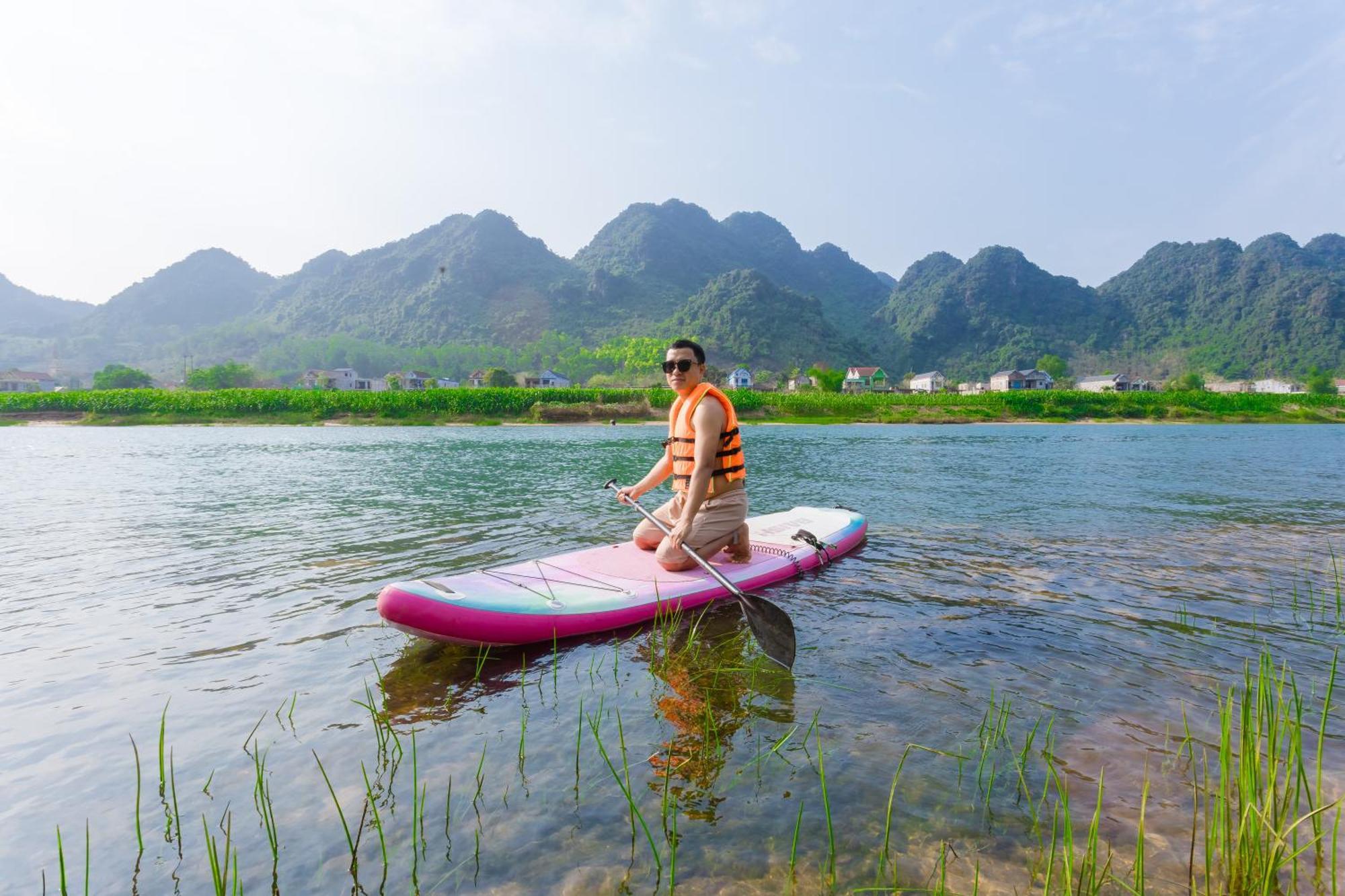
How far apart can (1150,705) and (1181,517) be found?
956cm

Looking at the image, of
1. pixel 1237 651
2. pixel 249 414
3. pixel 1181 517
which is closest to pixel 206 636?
pixel 1237 651

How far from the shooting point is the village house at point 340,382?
341 feet

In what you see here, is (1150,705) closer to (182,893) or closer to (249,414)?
(182,893)

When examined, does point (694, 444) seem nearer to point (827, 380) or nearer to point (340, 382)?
point (827, 380)

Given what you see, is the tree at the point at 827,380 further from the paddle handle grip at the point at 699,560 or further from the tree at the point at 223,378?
the paddle handle grip at the point at 699,560

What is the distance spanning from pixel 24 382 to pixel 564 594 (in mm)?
147465

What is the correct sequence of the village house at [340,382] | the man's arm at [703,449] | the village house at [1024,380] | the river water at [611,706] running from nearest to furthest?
1. the river water at [611,706]
2. the man's arm at [703,449]
3. the village house at [340,382]
4. the village house at [1024,380]

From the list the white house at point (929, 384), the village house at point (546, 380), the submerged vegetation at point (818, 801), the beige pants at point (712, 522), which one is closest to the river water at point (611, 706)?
the submerged vegetation at point (818, 801)

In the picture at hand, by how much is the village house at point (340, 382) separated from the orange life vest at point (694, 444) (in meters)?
108

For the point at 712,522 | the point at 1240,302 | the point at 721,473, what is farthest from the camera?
the point at 1240,302

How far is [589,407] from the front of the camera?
56.5 metres

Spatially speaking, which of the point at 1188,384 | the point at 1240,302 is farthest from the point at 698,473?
the point at 1240,302

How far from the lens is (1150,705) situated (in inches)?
169

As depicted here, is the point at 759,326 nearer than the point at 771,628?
No
